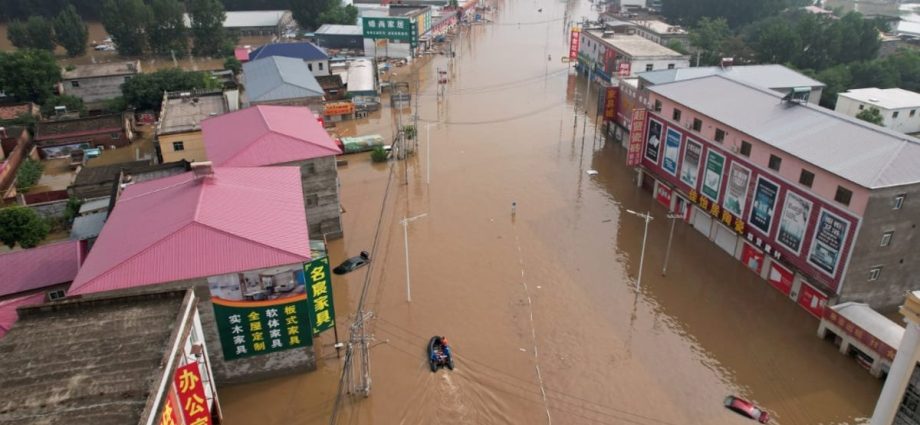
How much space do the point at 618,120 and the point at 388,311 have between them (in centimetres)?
3069

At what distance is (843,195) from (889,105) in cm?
3163

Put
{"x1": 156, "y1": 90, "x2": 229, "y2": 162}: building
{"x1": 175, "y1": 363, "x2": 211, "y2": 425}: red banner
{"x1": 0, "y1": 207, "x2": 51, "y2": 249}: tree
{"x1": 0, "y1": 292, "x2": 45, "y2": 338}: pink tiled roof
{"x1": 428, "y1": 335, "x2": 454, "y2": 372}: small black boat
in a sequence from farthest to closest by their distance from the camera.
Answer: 1. {"x1": 156, "y1": 90, "x2": 229, "y2": 162}: building
2. {"x1": 0, "y1": 207, "x2": 51, "y2": 249}: tree
3. {"x1": 428, "y1": 335, "x2": 454, "y2": 372}: small black boat
4. {"x1": 0, "y1": 292, "x2": 45, "y2": 338}: pink tiled roof
5. {"x1": 175, "y1": 363, "x2": 211, "y2": 425}: red banner

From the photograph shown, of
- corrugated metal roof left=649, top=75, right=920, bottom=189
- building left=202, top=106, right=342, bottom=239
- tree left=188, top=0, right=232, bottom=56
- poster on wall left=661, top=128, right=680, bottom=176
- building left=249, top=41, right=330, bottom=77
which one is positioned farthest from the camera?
tree left=188, top=0, right=232, bottom=56

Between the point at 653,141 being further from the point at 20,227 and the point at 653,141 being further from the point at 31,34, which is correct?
the point at 31,34

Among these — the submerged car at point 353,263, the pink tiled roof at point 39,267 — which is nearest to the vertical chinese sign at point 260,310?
the submerged car at point 353,263

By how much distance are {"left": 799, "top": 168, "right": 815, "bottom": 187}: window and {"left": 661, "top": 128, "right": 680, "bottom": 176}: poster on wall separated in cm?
978

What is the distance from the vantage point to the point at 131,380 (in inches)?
611

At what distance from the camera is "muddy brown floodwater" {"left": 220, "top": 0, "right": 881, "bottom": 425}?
23.8m

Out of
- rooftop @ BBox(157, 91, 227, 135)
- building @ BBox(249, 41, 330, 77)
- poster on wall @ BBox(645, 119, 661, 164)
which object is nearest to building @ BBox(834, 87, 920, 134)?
poster on wall @ BBox(645, 119, 661, 164)

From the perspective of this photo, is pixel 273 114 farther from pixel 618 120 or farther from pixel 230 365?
pixel 618 120

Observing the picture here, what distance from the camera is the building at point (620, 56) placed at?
200ft

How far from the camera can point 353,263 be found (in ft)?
109

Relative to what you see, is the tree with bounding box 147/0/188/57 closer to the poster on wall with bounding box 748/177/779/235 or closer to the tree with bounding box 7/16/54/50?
the tree with bounding box 7/16/54/50

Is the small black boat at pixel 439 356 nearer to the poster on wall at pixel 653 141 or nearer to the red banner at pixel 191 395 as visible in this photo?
the red banner at pixel 191 395
